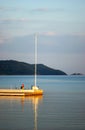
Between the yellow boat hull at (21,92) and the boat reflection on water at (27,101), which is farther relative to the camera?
the yellow boat hull at (21,92)

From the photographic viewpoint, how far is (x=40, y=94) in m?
75.1

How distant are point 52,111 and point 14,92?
22.6 metres

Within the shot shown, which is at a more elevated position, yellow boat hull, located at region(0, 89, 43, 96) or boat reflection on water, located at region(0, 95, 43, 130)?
yellow boat hull, located at region(0, 89, 43, 96)

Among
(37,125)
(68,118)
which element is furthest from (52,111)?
(37,125)

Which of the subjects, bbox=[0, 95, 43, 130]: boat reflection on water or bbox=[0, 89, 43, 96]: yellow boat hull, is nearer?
bbox=[0, 95, 43, 130]: boat reflection on water

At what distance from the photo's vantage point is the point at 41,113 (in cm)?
5034

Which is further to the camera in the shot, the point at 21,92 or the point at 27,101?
the point at 21,92

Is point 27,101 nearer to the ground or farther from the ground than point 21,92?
nearer to the ground

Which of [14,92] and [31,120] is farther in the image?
[14,92]

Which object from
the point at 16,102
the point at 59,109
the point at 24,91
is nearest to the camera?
the point at 59,109

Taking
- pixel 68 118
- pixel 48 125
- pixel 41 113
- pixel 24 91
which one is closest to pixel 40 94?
pixel 24 91

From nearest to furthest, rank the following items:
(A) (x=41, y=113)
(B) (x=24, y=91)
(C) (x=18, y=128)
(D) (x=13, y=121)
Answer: (C) (x=18, y=128) → (D) (x=13, y=121) → (A) (x=41, y=113) → (B) (x=24, y=91)

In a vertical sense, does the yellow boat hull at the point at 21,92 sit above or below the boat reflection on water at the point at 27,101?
above

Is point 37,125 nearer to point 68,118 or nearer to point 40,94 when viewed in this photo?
point 68,118
